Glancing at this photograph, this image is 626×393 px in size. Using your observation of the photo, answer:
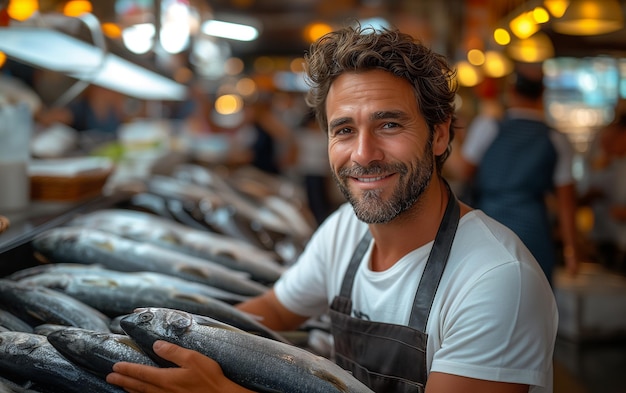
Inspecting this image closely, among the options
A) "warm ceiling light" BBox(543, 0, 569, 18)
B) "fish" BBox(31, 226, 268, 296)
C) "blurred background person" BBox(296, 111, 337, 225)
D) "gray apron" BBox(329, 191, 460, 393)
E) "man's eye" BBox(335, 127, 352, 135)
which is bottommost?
"gray apron" BBox(329, 191, 460, 393)

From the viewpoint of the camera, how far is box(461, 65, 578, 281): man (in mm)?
4570

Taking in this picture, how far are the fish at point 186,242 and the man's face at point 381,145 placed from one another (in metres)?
1.25

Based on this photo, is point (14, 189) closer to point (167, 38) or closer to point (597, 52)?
point (167, 38)

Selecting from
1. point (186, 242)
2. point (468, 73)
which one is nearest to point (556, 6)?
point (186, 242)

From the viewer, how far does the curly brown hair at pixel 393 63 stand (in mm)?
1973

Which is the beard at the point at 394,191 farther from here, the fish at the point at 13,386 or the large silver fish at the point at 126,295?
the fish at the point at 13,386

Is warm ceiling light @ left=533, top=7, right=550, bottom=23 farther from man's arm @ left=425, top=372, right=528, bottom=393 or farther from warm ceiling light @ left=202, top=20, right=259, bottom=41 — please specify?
man's arm @ left=425, top=372, right=528, bottom=393

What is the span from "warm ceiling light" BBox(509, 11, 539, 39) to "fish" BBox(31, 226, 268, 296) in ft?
10.5

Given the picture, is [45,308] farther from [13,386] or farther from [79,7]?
[79,7]

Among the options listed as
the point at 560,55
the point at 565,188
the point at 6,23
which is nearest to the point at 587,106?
the point at 560,55

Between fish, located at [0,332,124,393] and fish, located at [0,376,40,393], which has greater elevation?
fish, located at [0,332,124,393]

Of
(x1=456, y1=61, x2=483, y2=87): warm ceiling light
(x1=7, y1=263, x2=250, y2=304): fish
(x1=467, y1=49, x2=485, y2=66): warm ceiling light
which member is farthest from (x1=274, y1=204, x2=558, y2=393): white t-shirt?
(x1=456, y1=61, x2=483, y2=87): warm ceiling light

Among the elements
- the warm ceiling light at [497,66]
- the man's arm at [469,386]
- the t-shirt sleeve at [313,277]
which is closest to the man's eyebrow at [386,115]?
the t-shirt sleeve at [313,277]

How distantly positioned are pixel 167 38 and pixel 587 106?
34.7ft
